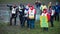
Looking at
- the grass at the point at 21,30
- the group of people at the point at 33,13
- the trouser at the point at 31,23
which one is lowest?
the grass at the point at 21,30

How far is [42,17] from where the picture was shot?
187 cm

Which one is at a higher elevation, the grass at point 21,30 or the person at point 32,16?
the person at point 32,16

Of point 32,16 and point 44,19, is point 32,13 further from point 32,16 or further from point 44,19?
point 44,19

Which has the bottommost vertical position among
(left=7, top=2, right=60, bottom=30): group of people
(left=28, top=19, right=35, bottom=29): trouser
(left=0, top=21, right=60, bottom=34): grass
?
(left=0, top=21, right=60, bottom=34): grass

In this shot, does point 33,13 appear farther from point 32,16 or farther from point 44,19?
point 44,19

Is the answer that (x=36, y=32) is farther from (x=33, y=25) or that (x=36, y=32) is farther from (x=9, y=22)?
(x=9, y=22)

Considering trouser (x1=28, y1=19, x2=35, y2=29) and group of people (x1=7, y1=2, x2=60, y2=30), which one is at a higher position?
group of people (x1=7, y1=2, x2=60, y2=30)

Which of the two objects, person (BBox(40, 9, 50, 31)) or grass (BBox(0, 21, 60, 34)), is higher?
person (BBox(40, 9, 50, 31))

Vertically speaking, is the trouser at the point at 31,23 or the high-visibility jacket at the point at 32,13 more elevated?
the high-visibility jacket at the point at 32,13

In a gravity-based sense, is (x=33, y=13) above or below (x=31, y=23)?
above

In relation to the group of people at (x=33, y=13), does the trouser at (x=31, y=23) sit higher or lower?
lower

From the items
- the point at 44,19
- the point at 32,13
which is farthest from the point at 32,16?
the point at 44,19

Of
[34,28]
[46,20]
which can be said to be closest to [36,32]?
[34,28]

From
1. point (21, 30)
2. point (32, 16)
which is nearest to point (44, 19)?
point (32, 16)
